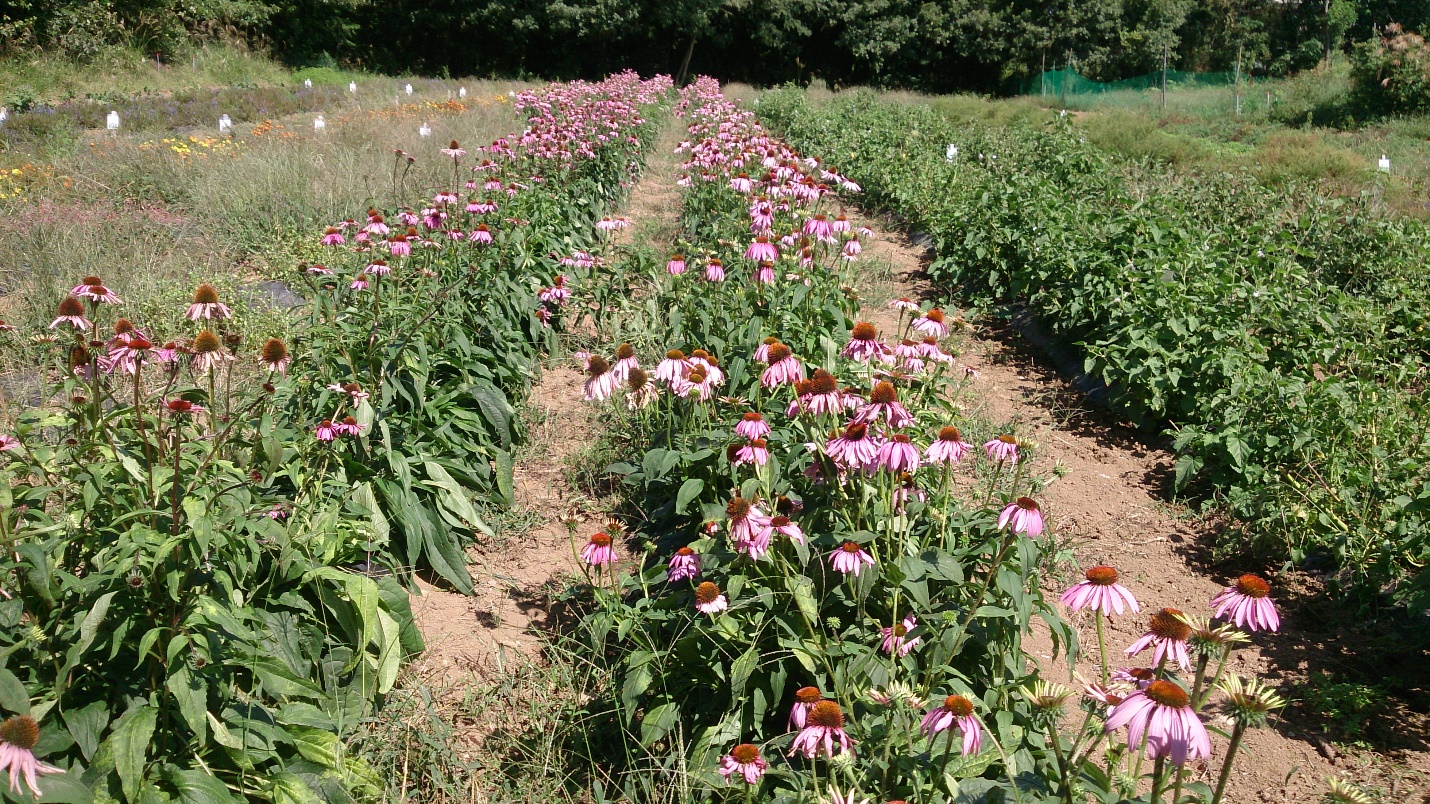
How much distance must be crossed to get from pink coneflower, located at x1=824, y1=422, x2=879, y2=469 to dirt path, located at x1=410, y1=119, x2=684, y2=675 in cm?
125

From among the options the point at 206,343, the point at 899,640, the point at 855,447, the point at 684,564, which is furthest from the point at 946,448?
the point at 206,343

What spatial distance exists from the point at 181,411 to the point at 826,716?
1686 millimetres

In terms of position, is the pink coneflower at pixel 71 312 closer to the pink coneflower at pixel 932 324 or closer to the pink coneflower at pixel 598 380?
the pink coneflower at pixel 598 380

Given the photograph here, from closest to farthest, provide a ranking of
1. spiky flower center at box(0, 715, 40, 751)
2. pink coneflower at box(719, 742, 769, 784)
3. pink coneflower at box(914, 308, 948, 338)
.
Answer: spiky flower center at box(0, 715, 40, 751) → pink coneflower at box(719, 742, 769, 784) → pink coneflower at box(914, 308, 948, 338)

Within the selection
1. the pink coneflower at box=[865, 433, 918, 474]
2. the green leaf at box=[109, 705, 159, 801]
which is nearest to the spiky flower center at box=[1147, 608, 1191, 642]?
the pink coneflower at box=[865, 433, 918, 474]

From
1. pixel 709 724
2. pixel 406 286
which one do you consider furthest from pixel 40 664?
pixel 406 286

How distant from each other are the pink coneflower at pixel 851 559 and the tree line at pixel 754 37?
29.3 m

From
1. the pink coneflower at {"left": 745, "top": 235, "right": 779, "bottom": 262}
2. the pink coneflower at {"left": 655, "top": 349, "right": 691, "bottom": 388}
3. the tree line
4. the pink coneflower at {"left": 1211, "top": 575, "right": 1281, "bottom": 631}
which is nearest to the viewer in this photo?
the pink coneflower at {"left": 1211, "top": 575, "right": 1281, "bottom": 631}

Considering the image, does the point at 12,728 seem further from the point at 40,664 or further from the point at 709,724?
the point at 709,724

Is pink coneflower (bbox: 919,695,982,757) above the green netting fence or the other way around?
the other way around

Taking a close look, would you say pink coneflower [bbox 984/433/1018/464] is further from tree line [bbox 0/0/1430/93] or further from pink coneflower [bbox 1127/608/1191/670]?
tree line [bbox 0/0/1430/93]

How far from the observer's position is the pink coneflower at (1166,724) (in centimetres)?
122

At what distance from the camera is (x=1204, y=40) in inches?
1618

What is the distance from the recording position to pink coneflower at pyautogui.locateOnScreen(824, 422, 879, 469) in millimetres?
2096
